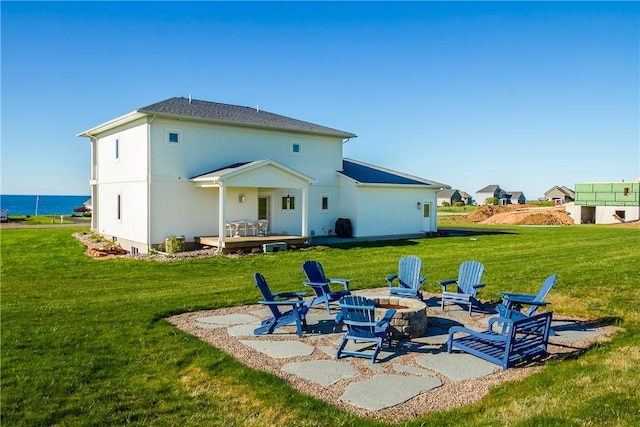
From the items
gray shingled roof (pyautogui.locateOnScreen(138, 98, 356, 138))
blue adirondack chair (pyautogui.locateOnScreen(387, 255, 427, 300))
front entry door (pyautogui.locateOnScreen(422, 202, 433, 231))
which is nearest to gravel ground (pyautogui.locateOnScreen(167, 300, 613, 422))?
blue adirondack chair (pyautogui.locateOnScreen(387, 255, 427, 300))

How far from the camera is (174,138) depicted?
2031cm

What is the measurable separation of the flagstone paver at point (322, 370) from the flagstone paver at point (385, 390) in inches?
11.3

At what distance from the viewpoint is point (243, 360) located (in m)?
6.54

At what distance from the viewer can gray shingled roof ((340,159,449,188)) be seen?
25.9 meters

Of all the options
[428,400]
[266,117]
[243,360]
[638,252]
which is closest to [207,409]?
[243,360]

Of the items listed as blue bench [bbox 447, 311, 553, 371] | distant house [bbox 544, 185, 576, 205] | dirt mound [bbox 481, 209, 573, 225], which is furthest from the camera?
distant house [bbox 544, 185, 576, 205]

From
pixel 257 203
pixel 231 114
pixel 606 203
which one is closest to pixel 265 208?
pixel 257 203

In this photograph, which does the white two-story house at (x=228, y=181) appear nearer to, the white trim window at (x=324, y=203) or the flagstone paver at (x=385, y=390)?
the white trim window at (x=324, y=203)

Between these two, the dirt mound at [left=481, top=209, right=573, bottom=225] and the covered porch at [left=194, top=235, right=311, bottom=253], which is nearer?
the covered porch at [left=194, top=235, right=311, bottom=253]

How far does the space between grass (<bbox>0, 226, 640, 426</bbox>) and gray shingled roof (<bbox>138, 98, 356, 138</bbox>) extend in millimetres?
8250

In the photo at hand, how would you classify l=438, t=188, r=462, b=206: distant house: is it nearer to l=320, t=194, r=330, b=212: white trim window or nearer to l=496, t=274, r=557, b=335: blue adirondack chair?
l=320, t=194, r=330, b=212: white trim window

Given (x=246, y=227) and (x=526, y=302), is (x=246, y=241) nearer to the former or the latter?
(x=246, y=227)

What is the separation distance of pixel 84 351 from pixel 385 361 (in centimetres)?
402

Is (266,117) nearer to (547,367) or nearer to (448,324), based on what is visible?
(448,324)
